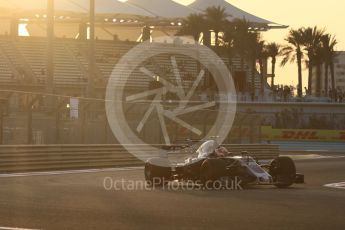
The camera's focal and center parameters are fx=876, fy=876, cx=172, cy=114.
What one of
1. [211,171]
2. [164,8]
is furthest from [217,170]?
[164,8]

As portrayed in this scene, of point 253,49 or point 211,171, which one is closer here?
point 211,171

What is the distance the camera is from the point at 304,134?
195 ft

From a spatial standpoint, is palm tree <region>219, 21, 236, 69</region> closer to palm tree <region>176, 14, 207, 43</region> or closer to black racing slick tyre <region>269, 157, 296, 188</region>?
palm tree <region>176, 14, 207, 43</region>

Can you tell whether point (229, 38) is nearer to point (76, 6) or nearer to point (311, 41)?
point (311, 41)

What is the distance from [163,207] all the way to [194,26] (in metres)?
60.6

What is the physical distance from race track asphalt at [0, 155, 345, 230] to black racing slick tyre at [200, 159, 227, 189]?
0.96ft

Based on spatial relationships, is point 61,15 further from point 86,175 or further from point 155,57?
point 86,175

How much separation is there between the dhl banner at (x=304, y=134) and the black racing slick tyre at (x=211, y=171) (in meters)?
41.9

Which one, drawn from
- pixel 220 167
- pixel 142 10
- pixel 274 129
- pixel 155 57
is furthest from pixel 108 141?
pixel 142 10

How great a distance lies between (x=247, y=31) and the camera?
243 ft

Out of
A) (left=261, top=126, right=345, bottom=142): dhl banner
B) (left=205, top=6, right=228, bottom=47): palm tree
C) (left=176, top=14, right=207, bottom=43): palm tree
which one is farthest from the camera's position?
(left=176, top=14, right=207, bottom=43): palm tree

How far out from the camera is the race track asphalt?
10.5 m

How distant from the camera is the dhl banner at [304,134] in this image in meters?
58.7

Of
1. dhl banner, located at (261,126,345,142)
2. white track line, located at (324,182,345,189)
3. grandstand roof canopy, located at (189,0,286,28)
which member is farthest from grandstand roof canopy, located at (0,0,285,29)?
white track line, located at (324,182,345,189)
